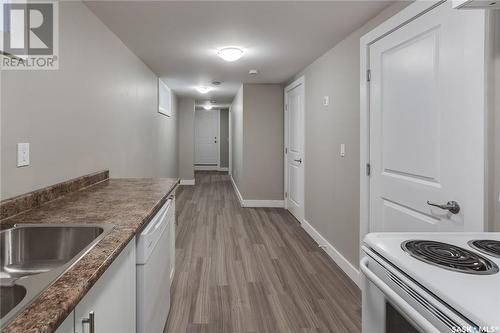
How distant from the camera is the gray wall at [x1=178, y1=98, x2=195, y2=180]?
820cm

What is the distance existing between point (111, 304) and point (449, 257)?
1117mm

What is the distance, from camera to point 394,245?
1089mm

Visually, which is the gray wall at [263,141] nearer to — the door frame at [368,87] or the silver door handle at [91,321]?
the door frame at [368,87]

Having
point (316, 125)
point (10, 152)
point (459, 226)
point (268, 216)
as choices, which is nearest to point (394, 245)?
point (459, 226)

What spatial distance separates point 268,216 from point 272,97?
7.13 feet

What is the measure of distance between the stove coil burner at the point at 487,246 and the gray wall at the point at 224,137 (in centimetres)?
1083

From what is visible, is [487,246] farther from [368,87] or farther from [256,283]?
[256,283]

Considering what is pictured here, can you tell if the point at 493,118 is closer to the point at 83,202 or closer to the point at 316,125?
the point at 83,202

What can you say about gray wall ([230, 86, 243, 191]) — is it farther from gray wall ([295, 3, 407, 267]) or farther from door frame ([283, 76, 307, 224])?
gray wall ([295, 3, 407, 267])

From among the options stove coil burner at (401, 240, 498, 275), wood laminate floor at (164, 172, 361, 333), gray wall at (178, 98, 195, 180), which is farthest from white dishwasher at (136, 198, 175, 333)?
gray wall at (178, 98, 195, 180)

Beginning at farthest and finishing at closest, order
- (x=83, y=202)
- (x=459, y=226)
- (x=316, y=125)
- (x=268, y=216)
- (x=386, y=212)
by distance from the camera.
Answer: (x=268, y=216) < (x=316, y=125) < (x=386, y=212) < (x=83, y=202) < (x=459, y=226)

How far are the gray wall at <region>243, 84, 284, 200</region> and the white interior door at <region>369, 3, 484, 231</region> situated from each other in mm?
3270

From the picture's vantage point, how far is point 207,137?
38.3ft

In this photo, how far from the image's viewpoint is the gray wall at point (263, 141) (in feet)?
18.5
